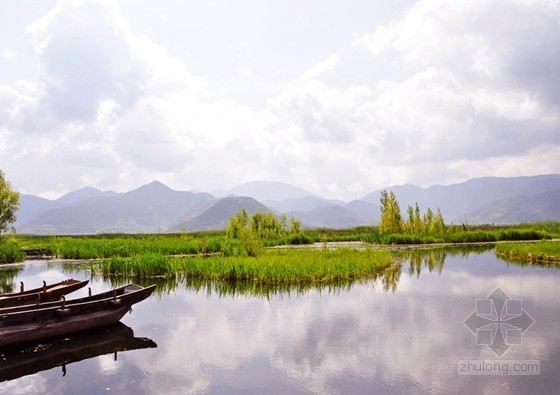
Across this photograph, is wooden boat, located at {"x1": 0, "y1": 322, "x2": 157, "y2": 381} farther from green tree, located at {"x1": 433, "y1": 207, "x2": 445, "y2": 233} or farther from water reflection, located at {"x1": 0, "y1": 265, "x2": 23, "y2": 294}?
green tree, located at {"x1": 433, "y1": 207, "x2": 445, "y2": 233}

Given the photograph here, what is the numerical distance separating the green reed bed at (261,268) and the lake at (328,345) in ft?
7.63

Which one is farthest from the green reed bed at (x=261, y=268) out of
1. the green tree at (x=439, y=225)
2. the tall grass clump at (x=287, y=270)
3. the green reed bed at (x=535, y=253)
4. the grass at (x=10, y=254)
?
the green tree at (x=439, y=225)

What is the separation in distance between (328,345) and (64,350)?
825 cm

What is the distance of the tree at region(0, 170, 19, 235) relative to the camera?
40812 millimetres

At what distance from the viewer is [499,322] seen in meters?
15.5

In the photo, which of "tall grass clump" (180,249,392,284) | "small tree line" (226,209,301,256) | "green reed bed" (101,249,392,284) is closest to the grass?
"green reed bed" (101,249,392,284)

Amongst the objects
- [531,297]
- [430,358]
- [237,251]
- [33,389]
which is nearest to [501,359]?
[430,358]

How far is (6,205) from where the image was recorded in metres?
41.1

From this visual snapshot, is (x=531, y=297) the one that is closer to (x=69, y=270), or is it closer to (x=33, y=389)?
(x=33, y=389)

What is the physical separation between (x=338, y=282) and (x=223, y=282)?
6.55m

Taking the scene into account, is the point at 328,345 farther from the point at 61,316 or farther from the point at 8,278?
the point at 8,278

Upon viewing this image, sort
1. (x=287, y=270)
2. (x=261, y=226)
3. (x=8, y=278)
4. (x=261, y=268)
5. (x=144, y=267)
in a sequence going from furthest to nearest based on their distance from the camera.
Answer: (x=261, y=226) < (x=8, y=278) < (x=144, y=267) < (x=261, y=268) < (x=287, y=270)

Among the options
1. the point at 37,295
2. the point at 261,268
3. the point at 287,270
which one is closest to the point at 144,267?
the point at 261,268

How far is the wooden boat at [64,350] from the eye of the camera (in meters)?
12.3
